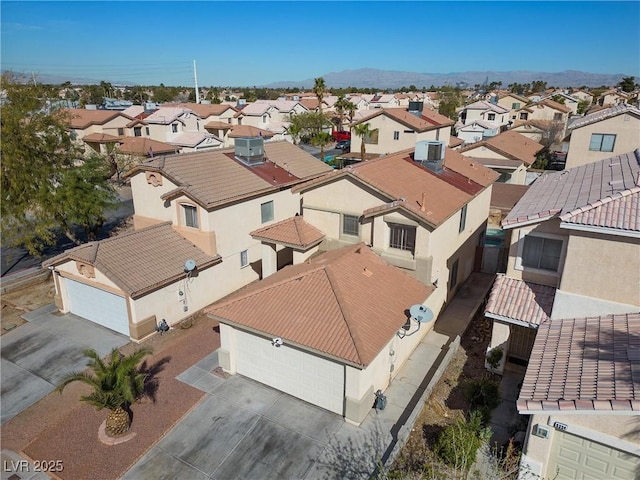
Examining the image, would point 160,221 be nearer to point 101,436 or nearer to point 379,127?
point 101,436

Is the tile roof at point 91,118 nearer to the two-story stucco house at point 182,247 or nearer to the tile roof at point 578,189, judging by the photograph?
the two-story stucco house at point 182,247

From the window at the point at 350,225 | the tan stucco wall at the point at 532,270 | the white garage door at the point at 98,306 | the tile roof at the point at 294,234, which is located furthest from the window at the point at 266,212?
the tan stucco wall at the point at 532,270

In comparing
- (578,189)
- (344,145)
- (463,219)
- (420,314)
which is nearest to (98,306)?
(420,314)

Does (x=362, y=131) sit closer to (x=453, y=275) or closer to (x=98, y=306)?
(x=453, y=275)

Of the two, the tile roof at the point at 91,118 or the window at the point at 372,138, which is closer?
the window at the point at 372,138

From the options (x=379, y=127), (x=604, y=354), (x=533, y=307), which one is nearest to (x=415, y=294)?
(x=533, y=307)

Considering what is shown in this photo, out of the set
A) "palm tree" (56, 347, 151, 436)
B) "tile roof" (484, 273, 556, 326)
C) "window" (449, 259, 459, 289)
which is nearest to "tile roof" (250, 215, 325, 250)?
"window" (449, 259, 459, 289)
